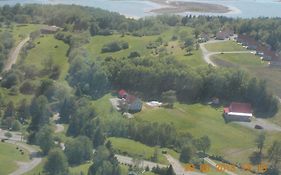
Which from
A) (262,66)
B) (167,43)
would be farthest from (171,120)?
(167,43)

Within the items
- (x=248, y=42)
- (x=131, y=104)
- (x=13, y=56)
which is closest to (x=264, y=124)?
(x=131, y=104)

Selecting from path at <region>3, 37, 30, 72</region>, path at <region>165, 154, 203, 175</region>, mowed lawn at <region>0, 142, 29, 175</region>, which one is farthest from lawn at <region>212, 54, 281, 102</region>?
mowed lawn at <region>0, 142, 29, 175</region>

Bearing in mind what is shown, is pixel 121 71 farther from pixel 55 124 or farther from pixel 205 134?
pixel 205 134

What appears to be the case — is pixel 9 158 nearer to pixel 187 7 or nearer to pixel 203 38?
pixel 203 38

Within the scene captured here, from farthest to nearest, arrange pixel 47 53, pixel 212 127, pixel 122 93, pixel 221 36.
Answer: pixel 221 36 → pixel 47 53 → pixel 122 93 → pixel 212 127

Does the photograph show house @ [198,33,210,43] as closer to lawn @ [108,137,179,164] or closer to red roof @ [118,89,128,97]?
red roof @ [118,89,128,97]

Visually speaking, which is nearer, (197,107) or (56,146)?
(56,146)
